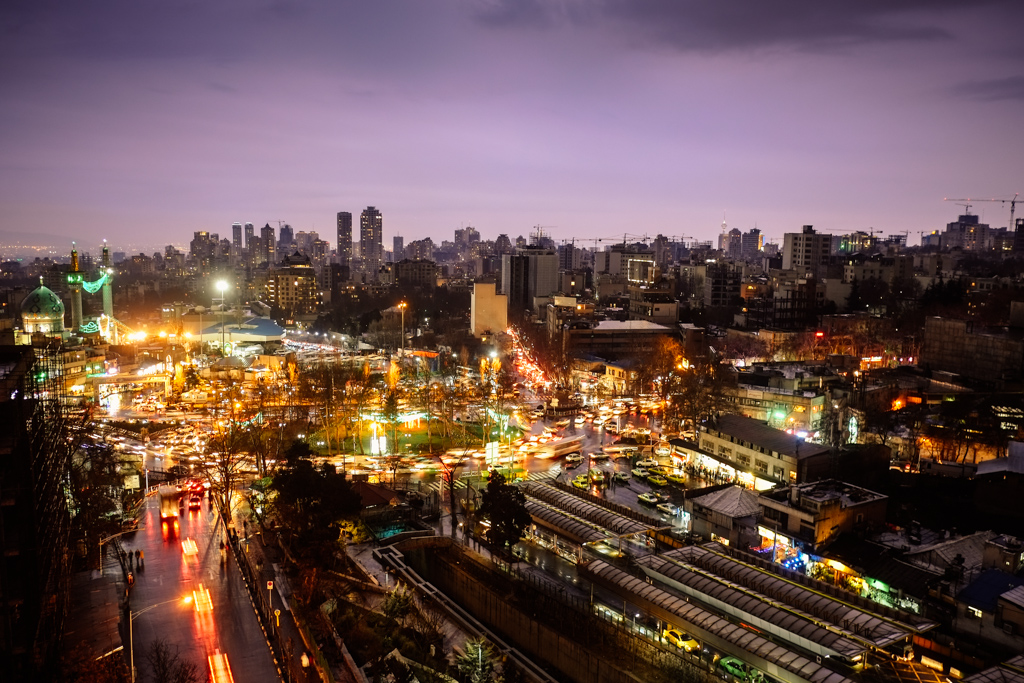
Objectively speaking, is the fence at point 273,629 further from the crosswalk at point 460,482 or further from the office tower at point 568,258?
the office tower at point 568,258

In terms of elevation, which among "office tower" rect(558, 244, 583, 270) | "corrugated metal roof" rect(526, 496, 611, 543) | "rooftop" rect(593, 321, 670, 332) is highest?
"office tower" rect(558, 244, 583, 270)

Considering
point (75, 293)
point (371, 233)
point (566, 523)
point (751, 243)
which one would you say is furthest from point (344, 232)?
point (566, 523)

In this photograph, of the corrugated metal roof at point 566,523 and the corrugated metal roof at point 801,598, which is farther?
the corrugated metal roof at point 566,523

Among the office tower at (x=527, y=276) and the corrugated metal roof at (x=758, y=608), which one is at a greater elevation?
the office tower at (x=527, y=276)

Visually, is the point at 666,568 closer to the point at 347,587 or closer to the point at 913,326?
the point at 347,587

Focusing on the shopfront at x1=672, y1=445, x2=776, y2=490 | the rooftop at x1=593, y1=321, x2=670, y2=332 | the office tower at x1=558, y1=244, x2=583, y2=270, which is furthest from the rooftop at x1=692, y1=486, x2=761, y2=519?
the office tower at x1=558, y1=244, x2=583, y2=270

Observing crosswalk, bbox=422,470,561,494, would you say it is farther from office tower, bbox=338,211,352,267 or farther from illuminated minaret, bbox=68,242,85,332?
office tower, bbox=338,211,352,267

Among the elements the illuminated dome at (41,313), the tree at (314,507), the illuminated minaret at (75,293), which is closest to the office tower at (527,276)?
the illuminated minaret at (75,293)

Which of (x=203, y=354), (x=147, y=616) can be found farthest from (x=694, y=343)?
(x=147, y=616)
